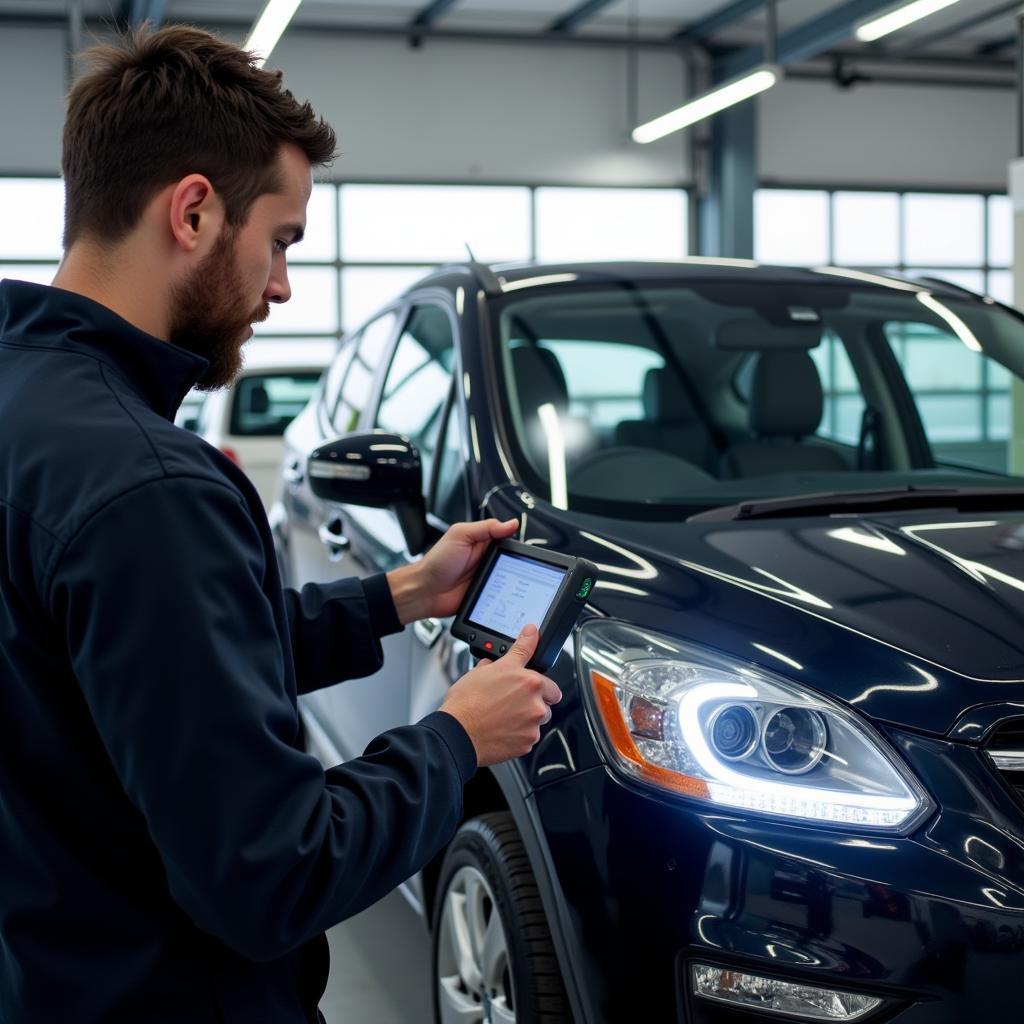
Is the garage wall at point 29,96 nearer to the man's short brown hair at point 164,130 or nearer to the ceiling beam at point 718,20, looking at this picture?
the ceiling beam at point 718,20

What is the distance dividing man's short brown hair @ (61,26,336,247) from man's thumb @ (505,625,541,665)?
48 cm

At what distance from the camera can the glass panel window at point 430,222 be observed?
40.0ft

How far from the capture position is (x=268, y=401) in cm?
703

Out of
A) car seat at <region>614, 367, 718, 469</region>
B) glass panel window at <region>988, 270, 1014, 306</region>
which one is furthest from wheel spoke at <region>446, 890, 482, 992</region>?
glass panel window at <region>988, 270, 1014, 306</region>

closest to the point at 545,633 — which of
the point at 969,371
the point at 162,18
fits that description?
the point at 969,371

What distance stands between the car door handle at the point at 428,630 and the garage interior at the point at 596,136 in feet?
31.3

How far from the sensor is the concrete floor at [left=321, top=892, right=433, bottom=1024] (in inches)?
100

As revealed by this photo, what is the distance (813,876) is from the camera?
139cm

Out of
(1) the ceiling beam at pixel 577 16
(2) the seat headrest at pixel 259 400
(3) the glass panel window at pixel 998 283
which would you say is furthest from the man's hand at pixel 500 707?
(3) the glass panel window at pixel 998 283

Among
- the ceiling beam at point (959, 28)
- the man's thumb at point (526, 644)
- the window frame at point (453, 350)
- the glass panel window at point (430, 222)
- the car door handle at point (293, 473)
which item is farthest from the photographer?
the glass panel window at point (430, 222)

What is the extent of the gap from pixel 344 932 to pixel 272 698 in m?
2.12

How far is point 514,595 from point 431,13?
11208mm

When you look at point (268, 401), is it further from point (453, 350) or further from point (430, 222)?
point (430, 222)

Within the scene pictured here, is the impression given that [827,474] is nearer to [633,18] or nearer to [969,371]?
[969,371]
